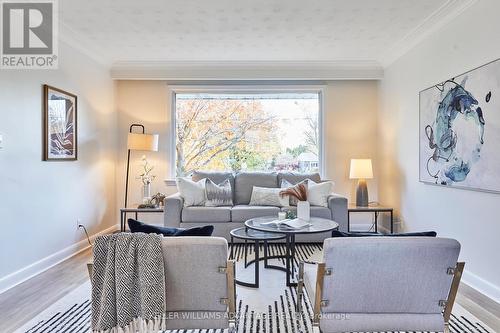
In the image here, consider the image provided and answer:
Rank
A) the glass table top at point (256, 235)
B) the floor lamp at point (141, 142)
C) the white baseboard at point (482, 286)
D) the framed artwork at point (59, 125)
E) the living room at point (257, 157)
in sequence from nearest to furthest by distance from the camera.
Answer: the living room at point (257, 157)
the white baseboard at point (482, 286)
the glass table top at point (256, 235)
the framed artwork at point (59, 125)
the floor lamp at point (141, 142)

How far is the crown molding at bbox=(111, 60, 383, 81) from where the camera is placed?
4820mm

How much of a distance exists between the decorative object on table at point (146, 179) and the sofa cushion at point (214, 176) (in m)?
0.67

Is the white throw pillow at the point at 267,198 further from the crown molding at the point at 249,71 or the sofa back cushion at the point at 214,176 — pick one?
the crown molding at the point at 249,71

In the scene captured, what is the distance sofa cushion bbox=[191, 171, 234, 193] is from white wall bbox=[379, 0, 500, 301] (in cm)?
233

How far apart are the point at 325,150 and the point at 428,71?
1.88 m

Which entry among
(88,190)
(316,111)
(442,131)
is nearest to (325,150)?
(316,111)

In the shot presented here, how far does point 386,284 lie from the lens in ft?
5.26

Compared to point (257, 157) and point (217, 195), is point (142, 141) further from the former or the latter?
point (257, 157)

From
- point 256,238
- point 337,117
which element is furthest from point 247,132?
point 256,238

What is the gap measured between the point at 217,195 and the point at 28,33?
2688 mm

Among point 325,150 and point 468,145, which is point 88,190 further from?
point 468,145

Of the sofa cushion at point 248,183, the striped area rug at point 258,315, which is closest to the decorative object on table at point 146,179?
the sofa cushion at point 248,183

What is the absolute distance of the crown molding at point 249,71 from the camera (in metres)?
4.82

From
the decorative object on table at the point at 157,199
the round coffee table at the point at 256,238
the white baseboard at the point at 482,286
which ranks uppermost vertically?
the decorative object on table at the point at 157,199
